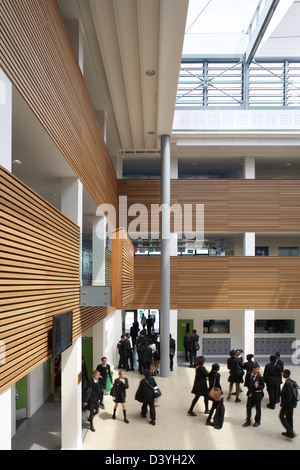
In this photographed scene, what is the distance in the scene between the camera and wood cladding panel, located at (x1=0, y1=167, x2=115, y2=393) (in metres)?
3.50

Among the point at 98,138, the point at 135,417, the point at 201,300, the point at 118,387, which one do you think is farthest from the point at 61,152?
the point at 201,300

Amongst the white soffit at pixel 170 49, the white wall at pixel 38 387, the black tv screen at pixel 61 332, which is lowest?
the white wall at pixel 38 387

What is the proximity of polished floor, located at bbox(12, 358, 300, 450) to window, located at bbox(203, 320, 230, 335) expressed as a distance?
6900mm

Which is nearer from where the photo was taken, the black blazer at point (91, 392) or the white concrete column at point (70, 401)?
the white concrete column at point (70, 401)

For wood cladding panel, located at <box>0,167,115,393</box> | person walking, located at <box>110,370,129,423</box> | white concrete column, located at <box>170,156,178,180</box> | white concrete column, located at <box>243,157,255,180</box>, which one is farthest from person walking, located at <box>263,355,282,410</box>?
white concrete column, located at <box>170,156,178,180</box>

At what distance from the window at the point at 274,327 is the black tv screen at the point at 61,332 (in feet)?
44.0

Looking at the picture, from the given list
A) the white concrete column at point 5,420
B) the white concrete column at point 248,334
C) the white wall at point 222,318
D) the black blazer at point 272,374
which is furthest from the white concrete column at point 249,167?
the white concrete column at point 5,420

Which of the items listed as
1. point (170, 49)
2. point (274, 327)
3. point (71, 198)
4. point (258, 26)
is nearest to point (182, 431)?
point (71, 198)

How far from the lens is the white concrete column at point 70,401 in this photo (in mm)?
7039

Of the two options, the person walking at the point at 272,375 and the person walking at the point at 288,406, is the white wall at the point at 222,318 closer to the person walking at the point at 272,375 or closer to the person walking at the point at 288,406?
the person walking at the point at 272,375

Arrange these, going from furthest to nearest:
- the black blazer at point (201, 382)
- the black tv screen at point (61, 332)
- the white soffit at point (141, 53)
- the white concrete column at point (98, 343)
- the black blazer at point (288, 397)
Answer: the white concrete column at point (98, 343)
the black blazer at point (201, 382)
the black blazer at point (288, 397)
the white soffit at point (141, 53)
the black tv screen at point (61, 332)

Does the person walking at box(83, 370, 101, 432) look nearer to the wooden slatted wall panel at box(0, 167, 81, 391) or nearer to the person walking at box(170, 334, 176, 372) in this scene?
the wooden slatted wall panel at box(0, 167, 81, 391)

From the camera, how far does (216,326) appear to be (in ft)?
56.5
